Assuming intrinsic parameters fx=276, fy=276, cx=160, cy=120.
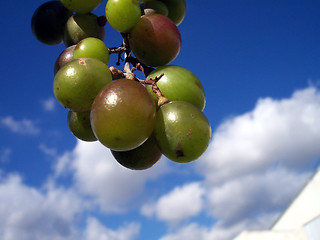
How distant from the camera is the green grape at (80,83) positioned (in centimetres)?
81

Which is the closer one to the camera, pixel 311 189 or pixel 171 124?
pixel 171 124

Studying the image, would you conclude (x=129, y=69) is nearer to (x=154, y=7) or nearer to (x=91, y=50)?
(x=91, y=50)

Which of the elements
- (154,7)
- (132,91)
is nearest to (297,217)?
(154,7)

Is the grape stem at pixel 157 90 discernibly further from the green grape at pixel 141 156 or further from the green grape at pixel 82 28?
the green grape at pixel 82 28

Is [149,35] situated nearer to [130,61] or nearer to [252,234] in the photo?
[130,61]

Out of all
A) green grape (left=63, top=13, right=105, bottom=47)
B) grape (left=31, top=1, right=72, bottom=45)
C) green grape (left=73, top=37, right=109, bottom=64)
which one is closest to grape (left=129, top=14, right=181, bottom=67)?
green grape (left=73, top=37, right=109, bottom=64)

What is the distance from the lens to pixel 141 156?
3.01 ft

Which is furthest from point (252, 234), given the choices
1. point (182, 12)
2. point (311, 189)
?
point (182, 12)

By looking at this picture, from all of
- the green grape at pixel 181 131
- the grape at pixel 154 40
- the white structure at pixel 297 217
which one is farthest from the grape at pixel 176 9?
the white structure at pixel 297 217

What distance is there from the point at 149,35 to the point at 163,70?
138 millimetres

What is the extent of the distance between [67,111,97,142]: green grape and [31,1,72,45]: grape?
0.50 meters

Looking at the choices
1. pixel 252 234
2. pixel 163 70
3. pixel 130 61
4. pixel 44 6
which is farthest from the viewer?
pixel 252 234

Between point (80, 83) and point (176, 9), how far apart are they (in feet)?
2.44

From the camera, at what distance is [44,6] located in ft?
4.24
